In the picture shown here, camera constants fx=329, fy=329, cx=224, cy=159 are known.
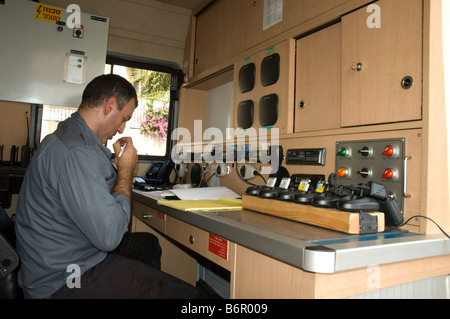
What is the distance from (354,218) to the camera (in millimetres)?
912

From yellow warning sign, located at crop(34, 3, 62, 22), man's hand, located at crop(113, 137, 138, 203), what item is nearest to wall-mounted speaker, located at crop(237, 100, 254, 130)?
man's hand, located at crop(113, 137, 138, 203)

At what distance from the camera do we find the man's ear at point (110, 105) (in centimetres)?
137

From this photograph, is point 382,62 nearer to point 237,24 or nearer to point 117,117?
point 117,117

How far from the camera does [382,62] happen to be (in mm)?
1190

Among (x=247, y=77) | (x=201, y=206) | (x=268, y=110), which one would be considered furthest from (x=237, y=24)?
(x=201, y=206)

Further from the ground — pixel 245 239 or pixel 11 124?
pixel 11 124

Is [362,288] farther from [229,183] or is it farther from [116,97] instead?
[229,183]

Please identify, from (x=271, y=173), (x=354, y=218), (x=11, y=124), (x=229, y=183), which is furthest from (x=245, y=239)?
(x=11, y=124)

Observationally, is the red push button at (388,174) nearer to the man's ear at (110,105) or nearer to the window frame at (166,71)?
the man's ear at (110,105)

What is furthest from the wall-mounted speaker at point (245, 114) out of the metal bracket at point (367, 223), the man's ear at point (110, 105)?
the metal bracket at point (367, 223)

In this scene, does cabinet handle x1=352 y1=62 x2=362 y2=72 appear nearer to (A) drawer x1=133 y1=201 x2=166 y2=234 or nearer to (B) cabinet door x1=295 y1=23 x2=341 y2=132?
(B) cabinet door x1=295 y1=23 x2=341 y2=132

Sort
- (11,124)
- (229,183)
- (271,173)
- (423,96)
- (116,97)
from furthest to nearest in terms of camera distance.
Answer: (11,124), (229,183), (271,173), (116,97), (423,96)

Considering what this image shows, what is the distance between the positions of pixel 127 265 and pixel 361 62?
45.9 inches

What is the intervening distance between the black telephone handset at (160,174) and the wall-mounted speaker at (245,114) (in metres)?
0.91
